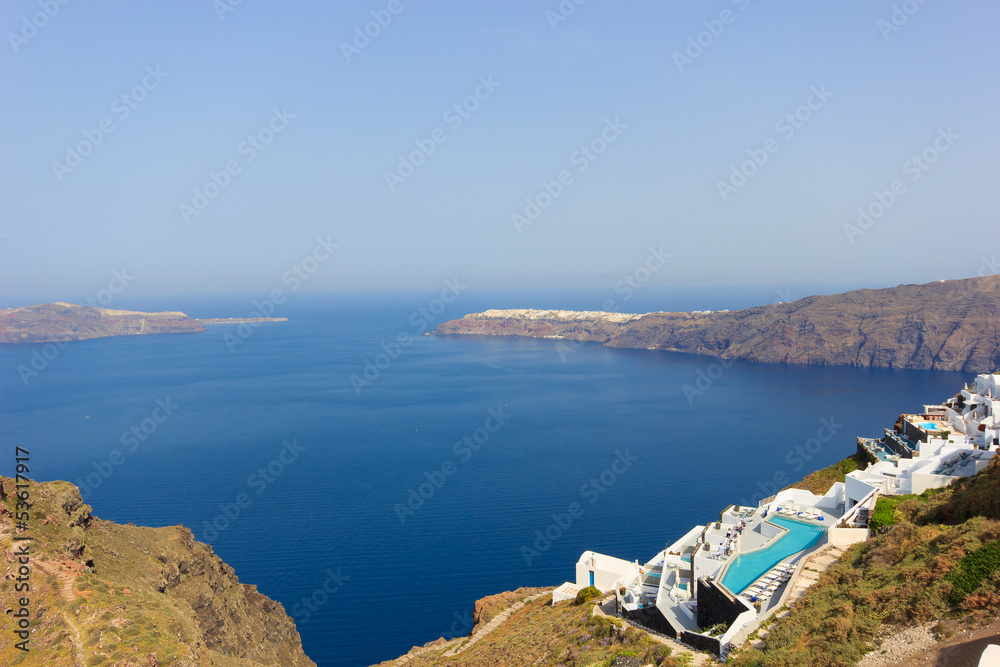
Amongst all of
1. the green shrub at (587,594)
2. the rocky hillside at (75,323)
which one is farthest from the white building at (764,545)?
the rocky hillside at (75,323)

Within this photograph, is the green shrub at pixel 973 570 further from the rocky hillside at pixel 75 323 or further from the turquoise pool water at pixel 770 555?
the rocky hillside at pixel 75 323

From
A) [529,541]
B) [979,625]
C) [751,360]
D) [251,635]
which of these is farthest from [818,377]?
[979,625]

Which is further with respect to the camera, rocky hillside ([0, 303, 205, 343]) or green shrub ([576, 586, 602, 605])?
rocky hillside ([0, 303, 205, 343])

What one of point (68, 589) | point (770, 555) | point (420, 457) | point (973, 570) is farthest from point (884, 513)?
point (420, 457)

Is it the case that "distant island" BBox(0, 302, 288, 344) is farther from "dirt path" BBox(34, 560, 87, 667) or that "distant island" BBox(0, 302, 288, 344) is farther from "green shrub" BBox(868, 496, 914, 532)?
"green shrub" BBox(868, 496, 914, 532)

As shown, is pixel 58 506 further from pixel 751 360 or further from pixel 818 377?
pixel 751 360

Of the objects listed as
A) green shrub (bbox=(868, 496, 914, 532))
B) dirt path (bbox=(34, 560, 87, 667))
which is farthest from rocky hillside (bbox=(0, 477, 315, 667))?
green shrub (bbox=(868, 496, 914, 532))

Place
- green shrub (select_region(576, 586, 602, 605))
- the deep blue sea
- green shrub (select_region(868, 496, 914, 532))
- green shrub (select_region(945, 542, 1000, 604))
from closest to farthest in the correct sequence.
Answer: green shrub (select_region(945, 542, 1000, 604)) < green shrub (select_region(868, 496, 914, 532)) < green shrub (select_region(576, 586, 602, 605)) < the deep blue sea
